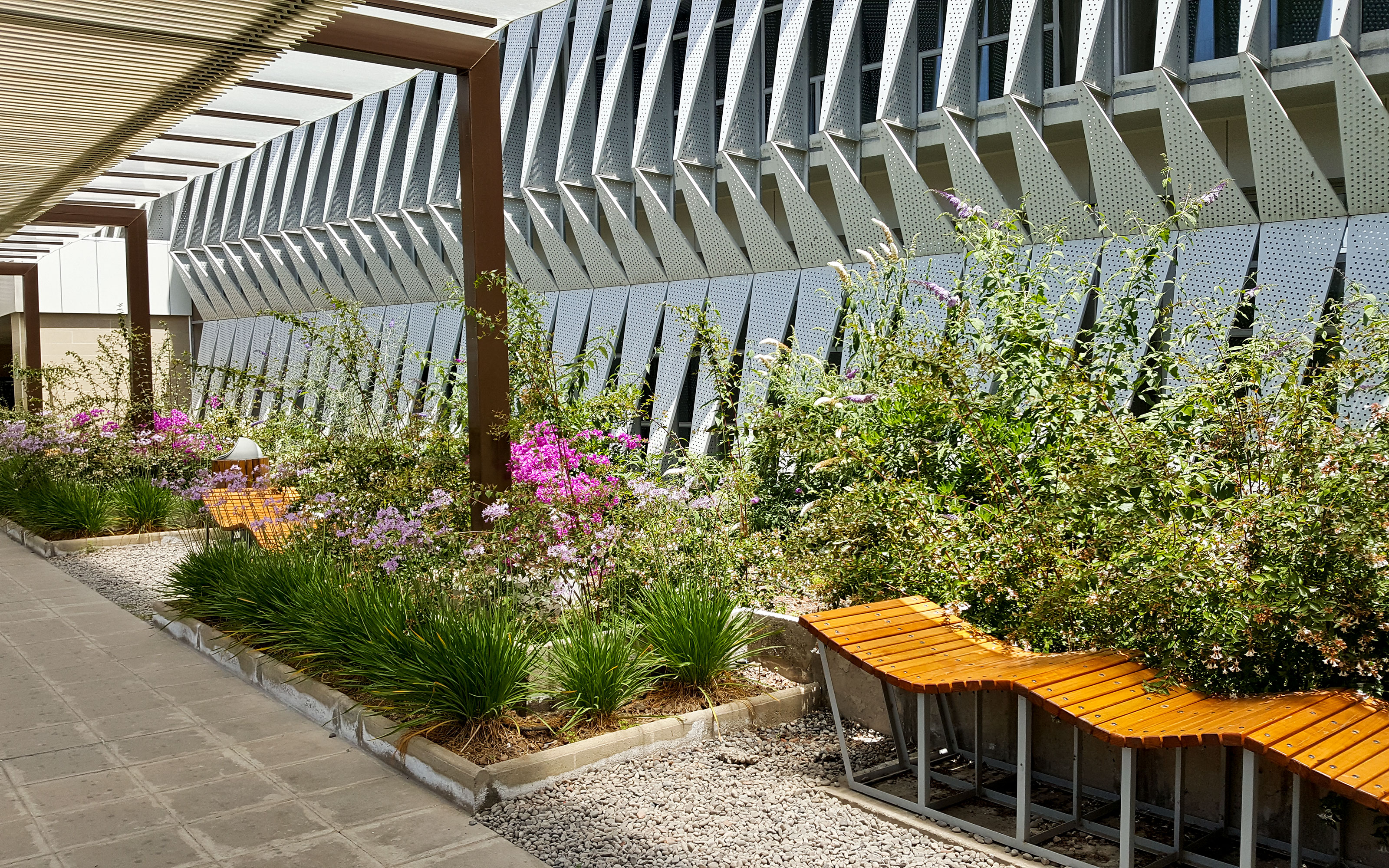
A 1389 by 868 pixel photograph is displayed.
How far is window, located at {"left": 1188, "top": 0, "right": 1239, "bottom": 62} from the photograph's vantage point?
1301 centimetres

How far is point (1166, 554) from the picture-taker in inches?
171

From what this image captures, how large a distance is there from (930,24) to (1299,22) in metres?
5.39

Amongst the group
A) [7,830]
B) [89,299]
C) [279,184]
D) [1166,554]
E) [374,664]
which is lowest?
[7,830]

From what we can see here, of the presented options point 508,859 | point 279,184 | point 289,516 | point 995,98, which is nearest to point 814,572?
point 508,859

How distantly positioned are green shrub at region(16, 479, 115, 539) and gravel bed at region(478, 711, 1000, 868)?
31.4 ft

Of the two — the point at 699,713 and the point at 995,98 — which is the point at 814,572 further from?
the point at 995,98

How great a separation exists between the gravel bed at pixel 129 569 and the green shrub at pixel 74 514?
1.50 ft

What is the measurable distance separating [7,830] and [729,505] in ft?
15.4

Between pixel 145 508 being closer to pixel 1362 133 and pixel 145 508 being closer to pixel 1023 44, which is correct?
pixel 1023 44

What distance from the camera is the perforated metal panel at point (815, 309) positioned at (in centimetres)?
1633

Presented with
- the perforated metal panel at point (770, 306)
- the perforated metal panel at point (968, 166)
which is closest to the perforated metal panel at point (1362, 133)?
the perforated metal panel at point (968, 166)

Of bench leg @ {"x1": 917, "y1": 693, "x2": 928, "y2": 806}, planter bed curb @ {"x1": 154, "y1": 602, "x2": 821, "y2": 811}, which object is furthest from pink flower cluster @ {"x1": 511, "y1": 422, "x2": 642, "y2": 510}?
bench leg @ {"x1": 917, "y1": 693, "x2": 928, "y2": 806}

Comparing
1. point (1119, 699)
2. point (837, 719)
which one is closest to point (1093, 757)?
point (1119, 699)

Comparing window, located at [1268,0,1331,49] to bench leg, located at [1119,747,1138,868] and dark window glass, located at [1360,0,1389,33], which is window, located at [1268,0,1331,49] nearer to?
dark window glass, located at [1360,0,1389,33]
